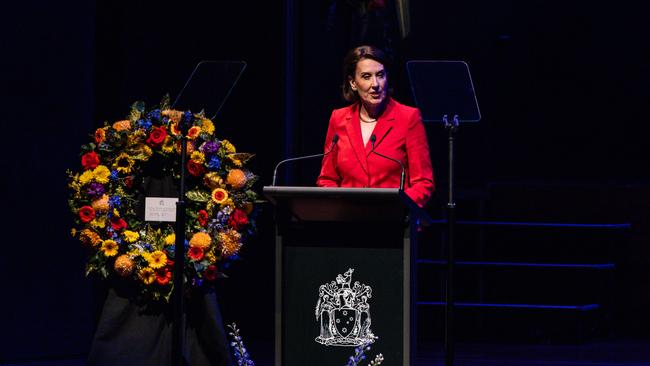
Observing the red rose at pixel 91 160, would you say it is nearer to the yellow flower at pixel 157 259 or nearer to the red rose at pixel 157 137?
the red rose at pixel 157 137

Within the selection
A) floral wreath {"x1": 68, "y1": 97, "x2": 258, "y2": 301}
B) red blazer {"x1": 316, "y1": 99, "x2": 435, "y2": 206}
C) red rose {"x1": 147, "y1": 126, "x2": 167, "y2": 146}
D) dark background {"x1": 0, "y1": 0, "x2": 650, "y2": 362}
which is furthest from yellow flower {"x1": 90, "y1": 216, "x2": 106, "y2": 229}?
dark background {"x1": 0, "y1": 0, "x2": 650, "y2": 362}

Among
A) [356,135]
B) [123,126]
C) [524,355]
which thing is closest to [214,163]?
[123,126]

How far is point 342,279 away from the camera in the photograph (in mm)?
3410

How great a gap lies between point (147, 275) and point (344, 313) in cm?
120

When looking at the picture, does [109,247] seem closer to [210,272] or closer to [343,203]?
[210,272]

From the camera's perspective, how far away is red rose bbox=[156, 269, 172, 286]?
427cm

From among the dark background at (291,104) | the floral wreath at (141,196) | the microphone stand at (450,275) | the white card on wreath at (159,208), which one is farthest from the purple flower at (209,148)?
the dark background at (291,104)

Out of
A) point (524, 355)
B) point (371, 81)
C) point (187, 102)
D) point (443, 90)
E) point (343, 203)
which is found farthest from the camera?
point (524, 355)

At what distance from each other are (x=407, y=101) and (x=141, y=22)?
97.8 inches

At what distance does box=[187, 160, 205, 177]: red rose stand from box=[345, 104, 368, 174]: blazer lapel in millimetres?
750

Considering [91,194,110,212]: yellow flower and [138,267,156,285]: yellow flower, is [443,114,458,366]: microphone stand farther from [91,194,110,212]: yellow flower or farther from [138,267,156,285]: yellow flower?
[91,194,110,212]: yellow flower

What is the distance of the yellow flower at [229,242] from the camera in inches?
171

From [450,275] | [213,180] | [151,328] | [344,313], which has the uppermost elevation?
[213,180]

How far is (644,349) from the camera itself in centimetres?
625
